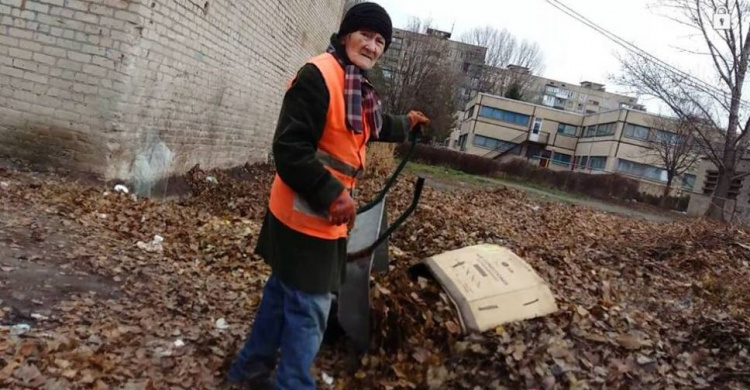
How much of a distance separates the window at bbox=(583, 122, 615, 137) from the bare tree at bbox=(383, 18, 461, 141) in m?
16.9

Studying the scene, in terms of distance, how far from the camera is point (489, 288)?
9.93 ft

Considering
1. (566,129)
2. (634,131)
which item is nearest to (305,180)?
(634,131)

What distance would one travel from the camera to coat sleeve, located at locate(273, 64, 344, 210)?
6.65 feet

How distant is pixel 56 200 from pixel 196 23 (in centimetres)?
304

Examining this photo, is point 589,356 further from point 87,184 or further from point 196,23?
point 196,23

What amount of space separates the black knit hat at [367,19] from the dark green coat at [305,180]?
0.28 metres

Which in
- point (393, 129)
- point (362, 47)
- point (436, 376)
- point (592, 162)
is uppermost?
point (592, 162)

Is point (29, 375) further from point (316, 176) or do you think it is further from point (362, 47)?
point (362, 47)

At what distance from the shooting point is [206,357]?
286 centimetres

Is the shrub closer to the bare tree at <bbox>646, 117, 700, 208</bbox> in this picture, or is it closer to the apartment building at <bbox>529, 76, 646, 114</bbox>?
the bare tree at <bbox>646, 117, 700, 208</bbox>

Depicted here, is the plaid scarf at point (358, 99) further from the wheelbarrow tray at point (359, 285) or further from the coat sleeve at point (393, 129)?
the wheelbarrow tray at point (359, 285)

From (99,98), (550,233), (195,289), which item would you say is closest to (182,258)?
(195,289)

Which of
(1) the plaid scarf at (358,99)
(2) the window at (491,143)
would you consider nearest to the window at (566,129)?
(2) the window at (491,143)

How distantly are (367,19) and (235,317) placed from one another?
6.76 feet
